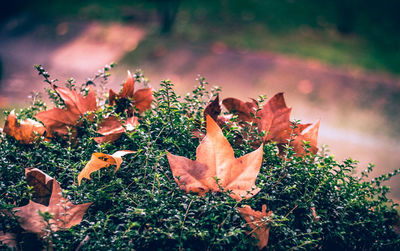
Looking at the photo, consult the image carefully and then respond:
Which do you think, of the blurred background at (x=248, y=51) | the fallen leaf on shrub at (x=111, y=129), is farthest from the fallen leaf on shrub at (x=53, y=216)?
the blurred background at (x=248, y=51)

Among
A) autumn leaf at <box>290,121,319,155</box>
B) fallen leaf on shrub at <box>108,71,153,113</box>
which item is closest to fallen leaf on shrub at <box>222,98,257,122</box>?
autumn leaf at <box>290,121,319,155</box>

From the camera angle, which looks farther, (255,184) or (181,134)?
(181,134)

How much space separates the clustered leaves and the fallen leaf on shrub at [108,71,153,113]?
0.06 m

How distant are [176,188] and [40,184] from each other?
0.39 meters

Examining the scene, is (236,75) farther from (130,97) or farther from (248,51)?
(130,97)

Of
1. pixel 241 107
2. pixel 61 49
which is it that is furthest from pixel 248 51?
pixel 241 107

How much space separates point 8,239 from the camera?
90cm

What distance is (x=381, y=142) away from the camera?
16.0 feet

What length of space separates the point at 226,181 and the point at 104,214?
0.34m

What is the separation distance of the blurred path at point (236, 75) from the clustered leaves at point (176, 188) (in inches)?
142

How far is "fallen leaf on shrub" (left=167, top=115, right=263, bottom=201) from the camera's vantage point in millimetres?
958

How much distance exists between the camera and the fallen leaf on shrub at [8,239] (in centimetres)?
89

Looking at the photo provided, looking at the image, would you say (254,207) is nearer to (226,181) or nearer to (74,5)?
(226,181)

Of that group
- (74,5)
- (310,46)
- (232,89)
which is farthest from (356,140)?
(74,5)
